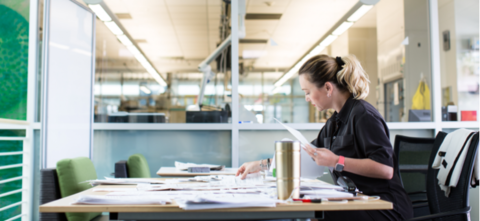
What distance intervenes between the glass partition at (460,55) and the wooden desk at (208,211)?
9.85 feet

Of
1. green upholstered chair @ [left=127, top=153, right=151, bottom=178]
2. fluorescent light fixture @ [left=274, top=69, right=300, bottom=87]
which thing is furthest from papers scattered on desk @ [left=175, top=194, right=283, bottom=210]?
fluorescent light fixture @ [left=274, top=69, right=300, bottom=87]

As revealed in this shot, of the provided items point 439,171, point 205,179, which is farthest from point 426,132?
point 205,179

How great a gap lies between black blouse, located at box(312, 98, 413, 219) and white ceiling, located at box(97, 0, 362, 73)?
7.07ft

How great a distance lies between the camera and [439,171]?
54.3 inches

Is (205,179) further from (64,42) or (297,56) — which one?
(297,56)

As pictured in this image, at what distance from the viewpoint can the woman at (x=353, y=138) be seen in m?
1.19

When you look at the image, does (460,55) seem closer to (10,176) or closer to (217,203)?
(217,203)

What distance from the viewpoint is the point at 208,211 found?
821 millimetres

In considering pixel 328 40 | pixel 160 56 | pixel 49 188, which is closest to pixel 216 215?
pixel 49 188

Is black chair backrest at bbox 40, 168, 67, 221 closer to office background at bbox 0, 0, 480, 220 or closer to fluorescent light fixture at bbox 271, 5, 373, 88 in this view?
office background at bbox 0, 0, 480, 220

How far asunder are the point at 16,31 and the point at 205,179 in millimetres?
2267

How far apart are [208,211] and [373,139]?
0.72m

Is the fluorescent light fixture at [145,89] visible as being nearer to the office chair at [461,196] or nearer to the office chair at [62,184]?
the office chair at [62,184]

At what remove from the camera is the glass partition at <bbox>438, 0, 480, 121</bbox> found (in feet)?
11.0
